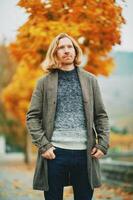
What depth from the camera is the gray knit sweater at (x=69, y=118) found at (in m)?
2.25

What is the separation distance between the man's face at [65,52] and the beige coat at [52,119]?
3.0 inches

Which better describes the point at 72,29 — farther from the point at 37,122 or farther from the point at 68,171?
the point at 68,171

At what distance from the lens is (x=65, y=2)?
3521mm

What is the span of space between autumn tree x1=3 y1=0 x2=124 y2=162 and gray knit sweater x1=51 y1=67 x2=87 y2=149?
128 cm

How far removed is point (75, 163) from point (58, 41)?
0.67m

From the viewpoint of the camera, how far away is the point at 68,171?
2.29 metres

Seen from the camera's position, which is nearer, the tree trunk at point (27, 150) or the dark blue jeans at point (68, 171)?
the dark blue jeans at point (68, 171)

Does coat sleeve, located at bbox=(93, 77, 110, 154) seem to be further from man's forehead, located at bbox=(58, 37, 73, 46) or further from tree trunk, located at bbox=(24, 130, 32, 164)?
tree trunk, located at bbox=(24, 130, 32, 164)

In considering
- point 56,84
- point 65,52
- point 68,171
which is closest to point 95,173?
point 68,171

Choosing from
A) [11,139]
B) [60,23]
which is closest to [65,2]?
[60,23]

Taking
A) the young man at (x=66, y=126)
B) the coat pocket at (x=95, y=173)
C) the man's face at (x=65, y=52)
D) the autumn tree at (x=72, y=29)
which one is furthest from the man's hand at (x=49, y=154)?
the autumn tree at (x=72, y=29)

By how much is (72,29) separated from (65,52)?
4.01 ft

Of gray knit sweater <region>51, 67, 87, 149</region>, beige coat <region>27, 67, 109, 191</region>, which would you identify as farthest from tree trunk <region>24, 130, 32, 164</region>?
gray knit sweater <region>51, 67, 87, 149</region>

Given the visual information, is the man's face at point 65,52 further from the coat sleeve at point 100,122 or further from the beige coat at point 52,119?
the coat sleeve at point 100,122
